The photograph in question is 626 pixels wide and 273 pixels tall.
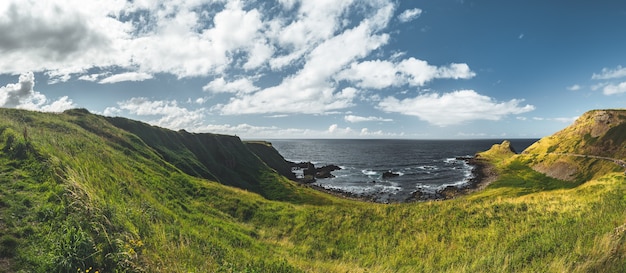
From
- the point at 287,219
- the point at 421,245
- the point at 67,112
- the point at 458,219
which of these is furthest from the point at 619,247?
the point at 67,112

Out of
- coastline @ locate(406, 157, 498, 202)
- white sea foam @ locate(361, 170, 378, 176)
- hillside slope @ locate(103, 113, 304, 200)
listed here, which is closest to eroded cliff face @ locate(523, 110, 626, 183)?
coastline @ locate(406, 157, 498, 202)

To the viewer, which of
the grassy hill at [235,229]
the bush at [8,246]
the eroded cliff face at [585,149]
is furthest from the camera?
the eroded cliff face at [585,149]

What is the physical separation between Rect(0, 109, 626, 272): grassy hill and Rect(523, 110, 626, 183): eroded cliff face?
71.8 m

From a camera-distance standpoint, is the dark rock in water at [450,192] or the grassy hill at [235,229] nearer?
the grassy hill at [235,229]

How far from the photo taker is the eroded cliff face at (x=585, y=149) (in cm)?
7825

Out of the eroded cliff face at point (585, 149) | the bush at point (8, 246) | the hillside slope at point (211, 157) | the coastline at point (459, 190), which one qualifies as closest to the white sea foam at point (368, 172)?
the coastline at point (459, 190)

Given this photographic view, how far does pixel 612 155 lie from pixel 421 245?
313ft

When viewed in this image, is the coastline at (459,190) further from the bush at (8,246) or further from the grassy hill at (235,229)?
the bush at (8,246)

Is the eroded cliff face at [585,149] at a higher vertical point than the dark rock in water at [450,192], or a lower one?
higher

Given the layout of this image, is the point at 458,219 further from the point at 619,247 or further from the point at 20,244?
the point at 20,244

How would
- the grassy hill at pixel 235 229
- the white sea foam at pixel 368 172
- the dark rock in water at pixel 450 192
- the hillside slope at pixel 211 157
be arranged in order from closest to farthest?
the grassy hill at pixel 235 229 < the hillside slope at pixel 211 157 < the dark rock in water at pixel 450 192 < the white sea foam at pixel 368 172

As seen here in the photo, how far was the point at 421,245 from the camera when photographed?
21312 mm

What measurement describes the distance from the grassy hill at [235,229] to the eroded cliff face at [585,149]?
2826 inches

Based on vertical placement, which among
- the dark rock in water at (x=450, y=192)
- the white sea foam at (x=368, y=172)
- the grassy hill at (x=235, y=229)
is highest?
the grassy hill at (x=235, y=229)
